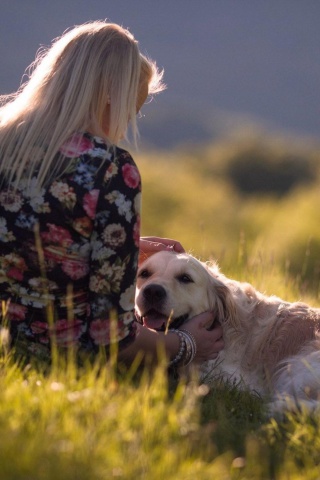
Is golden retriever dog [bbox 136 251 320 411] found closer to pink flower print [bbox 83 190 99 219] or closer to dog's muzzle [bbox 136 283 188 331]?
dog's muzzle [bbox 136 283 188 331]

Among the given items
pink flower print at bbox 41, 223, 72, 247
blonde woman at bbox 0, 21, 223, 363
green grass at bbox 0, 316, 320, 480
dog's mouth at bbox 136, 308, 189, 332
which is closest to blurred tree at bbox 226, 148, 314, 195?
dog's mouth at bbox 136, 308, 189, 332

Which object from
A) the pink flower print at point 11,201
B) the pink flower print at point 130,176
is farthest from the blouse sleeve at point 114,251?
the pink flower print at point 11,201

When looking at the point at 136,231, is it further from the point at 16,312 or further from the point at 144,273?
the point at 144,273

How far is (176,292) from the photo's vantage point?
4.14 metres

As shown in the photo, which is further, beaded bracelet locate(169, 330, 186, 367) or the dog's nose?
the dog's nose

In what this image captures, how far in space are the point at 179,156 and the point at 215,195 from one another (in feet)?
17.3

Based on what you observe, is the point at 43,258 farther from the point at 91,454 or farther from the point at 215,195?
the point at 215,195

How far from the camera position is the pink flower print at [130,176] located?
3.30m

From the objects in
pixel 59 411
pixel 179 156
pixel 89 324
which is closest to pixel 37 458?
pixel 59 411

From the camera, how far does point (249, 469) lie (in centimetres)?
251

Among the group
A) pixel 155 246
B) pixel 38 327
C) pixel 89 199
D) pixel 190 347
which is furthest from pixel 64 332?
pixel 155 246

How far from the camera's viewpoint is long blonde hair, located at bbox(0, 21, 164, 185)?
3307mm

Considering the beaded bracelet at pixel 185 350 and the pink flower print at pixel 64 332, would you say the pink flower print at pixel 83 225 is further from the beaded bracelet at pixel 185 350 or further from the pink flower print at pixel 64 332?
the beaded bracelet at pixel 185 350

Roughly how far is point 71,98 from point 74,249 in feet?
2.26
